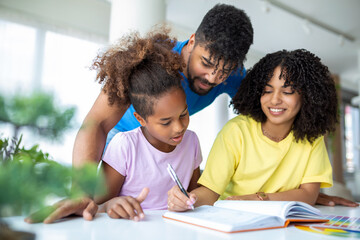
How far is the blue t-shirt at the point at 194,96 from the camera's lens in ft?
4.88

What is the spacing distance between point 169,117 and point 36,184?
0.89 meters

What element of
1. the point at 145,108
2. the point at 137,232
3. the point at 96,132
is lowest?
the point at 137,232

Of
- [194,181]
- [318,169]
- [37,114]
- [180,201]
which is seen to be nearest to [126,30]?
[194,181]

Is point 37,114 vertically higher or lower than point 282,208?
higher

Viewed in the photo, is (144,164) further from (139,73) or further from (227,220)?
(227,220)

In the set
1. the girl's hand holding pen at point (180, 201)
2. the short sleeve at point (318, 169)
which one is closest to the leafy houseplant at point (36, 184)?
the girl's hand holding pen at point (180, 201)

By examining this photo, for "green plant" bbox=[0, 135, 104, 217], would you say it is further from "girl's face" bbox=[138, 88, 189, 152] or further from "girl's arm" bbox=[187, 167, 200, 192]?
"girl's arm" bbox=[187, 167, 200, 192]

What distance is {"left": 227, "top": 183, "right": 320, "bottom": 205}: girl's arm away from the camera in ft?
4.15

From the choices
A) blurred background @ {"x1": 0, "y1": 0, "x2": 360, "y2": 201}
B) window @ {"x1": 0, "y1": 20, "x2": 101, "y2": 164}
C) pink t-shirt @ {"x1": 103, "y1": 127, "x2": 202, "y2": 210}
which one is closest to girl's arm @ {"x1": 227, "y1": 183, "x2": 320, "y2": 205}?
pink t-shirt @ {"x1": 103, "y1": 127, "x2": 202, "y2": 210}

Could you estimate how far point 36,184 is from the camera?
1.10 feet

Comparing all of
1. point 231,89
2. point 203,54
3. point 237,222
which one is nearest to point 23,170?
point 237,222

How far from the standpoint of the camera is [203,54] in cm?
132

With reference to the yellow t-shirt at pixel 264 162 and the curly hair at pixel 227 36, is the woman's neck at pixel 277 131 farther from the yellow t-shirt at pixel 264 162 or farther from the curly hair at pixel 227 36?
the curly hair at pixel 227 36

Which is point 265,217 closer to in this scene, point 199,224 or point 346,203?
point 199,224
